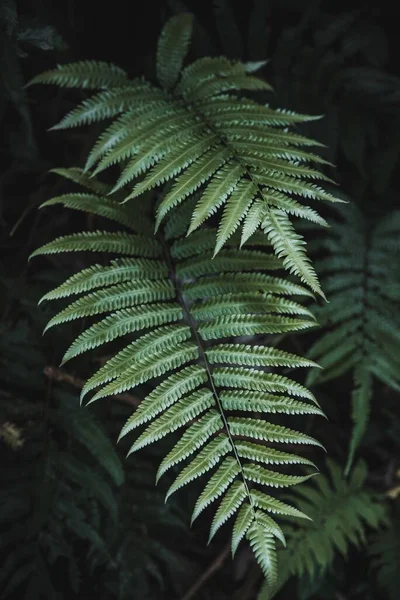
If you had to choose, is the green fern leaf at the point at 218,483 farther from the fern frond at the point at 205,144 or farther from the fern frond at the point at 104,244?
the fern frond at the point at 104,244

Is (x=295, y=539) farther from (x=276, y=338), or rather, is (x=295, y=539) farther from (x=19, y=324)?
(x=19, y=324)

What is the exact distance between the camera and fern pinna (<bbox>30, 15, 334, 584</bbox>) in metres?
1.18

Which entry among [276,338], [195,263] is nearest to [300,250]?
[195,263]

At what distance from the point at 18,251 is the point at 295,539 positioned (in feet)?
4.66

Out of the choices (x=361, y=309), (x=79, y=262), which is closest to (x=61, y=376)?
(x=79, y=262)

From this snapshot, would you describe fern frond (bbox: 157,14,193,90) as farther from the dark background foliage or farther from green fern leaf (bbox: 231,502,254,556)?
green fern leaf (bbox: 231,502,254,556)

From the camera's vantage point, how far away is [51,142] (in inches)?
76.9

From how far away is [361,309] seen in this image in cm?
196

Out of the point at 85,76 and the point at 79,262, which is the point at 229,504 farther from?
the point at 85,76

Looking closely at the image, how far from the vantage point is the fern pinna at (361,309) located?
187 cm

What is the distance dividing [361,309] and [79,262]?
979mm

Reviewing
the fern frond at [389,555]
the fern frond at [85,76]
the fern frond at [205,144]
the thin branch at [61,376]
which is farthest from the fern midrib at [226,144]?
the fern frond at [389,555]

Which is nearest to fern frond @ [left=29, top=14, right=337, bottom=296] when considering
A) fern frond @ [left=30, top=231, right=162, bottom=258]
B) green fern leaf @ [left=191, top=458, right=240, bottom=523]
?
fern frond @ [left=30, top=231, right=162, bottom=258]

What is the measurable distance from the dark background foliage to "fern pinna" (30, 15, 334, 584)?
1.03 feet
